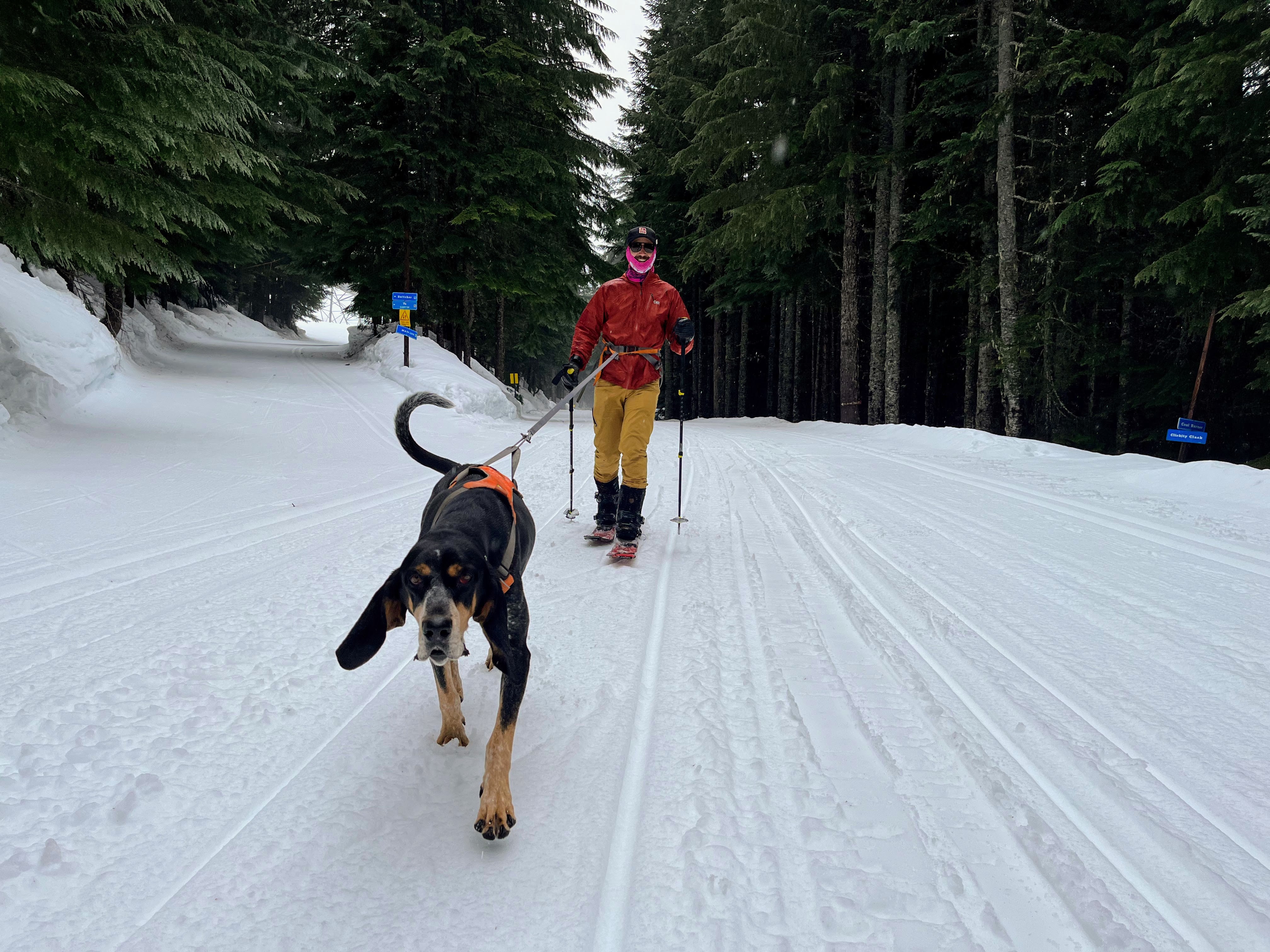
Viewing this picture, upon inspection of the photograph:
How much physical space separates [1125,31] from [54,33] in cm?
1610

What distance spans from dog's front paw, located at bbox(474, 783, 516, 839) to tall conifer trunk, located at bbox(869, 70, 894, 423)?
1593 centimetres

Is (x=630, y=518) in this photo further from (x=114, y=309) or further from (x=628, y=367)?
(x=114, y=309)

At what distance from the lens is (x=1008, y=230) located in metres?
12.1

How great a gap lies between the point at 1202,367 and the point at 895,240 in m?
7.00

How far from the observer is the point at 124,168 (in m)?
6.39

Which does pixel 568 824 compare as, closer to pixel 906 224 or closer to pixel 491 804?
pixel 491 804

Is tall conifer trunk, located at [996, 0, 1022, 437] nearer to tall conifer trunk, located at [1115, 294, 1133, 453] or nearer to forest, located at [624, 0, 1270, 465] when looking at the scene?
forest, located at [624, 0, 1270, 465]

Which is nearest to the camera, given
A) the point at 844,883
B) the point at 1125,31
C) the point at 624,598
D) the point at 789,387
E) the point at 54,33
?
the point at 844,883

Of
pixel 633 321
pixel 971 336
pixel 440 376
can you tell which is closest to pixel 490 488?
pixel 633 321

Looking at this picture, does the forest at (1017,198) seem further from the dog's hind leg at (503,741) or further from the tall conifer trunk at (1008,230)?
the dog's hind leg at (503,741)

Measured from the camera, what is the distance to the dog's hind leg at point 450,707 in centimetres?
237

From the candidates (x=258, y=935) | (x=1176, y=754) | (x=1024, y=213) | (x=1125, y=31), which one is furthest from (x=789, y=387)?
(x=258, y=935)

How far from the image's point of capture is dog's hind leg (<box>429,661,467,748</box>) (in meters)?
2.37

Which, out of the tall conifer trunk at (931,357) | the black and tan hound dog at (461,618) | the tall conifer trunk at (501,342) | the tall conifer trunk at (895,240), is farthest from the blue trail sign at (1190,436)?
the tall conifer trunk at (501,342)
